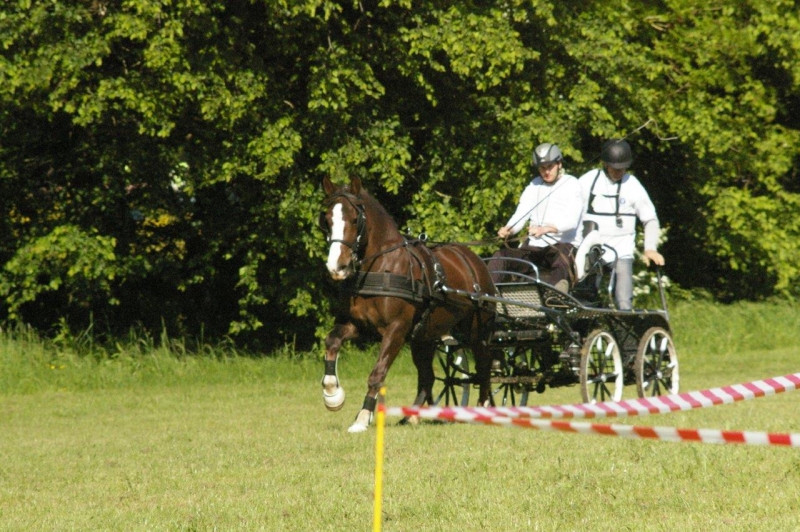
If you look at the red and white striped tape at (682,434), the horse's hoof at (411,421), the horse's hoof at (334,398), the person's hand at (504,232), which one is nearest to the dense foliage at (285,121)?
the person's hand at (504,232)

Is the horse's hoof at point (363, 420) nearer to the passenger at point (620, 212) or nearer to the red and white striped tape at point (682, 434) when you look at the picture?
the passenger at point (620, 212)

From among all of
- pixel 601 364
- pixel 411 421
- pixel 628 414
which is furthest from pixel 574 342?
pixel 628 414

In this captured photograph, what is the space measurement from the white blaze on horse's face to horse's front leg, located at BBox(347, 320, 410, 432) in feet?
2.11

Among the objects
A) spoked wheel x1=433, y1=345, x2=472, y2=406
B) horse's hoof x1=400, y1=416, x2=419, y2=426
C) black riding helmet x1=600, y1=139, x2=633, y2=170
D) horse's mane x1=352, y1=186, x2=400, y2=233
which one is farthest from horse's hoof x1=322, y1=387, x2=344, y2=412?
black riding helmet x1=600, y1=139, x2=633, y2=170

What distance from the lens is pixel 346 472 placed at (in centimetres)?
746

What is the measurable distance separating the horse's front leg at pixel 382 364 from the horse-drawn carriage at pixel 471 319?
0.01m

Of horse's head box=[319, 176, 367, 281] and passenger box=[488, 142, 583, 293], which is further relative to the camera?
passenger box=[488, 142, 583, 293]

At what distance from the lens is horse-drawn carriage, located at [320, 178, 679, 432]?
31.0 feet

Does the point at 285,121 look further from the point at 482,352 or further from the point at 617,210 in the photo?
the point at 482,352

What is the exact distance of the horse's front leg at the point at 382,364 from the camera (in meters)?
9.51

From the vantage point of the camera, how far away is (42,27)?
14.1 metres

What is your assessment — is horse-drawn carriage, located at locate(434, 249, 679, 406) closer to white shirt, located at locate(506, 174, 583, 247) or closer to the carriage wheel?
the carriage wheel

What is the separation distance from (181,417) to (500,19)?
6.34 metres

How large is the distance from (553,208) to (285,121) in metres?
5.31
